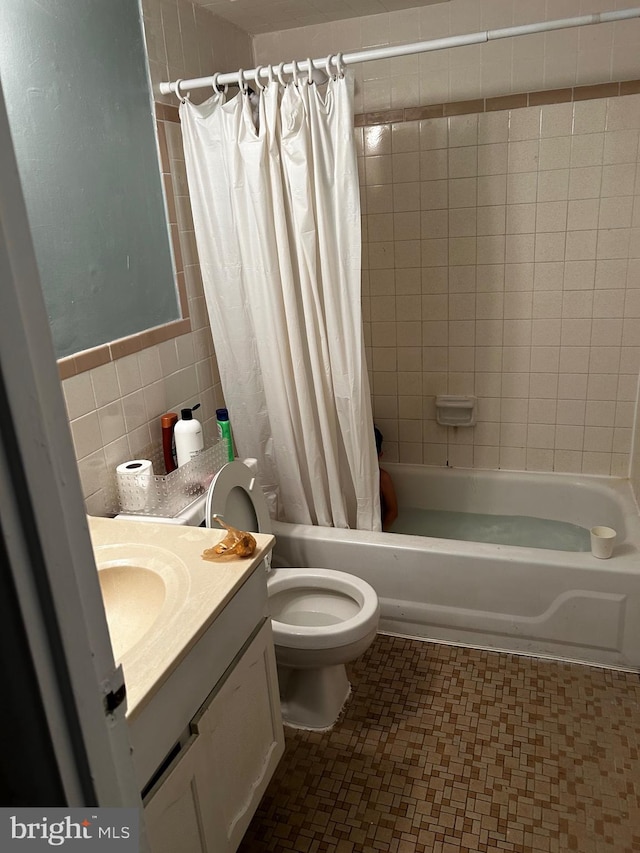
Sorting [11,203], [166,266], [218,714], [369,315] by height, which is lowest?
[218,714]

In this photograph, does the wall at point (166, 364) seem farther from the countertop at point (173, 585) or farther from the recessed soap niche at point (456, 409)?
the recessed soap niche at point (456, 409)

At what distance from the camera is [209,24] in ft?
8.29

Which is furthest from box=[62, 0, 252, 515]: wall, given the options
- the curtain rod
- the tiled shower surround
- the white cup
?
the white cup

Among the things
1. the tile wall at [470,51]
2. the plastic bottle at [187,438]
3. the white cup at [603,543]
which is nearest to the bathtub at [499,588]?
the white cup at [603,543]

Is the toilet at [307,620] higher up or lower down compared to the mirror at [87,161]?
lower down

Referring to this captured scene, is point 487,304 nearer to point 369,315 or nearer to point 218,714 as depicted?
Answer: point 369,315

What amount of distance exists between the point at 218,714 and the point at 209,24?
2.48 meters

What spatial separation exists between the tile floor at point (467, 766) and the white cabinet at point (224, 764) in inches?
9.6

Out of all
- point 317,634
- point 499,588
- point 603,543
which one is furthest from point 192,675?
point 603,543

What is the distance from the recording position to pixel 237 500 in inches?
83.3

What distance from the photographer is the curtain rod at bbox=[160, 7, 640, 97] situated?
186 centimetres

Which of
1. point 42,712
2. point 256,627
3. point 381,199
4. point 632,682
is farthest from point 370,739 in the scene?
point 381,199

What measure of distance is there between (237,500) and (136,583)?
63 cm

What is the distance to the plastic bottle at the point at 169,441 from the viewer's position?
2.21 metres
